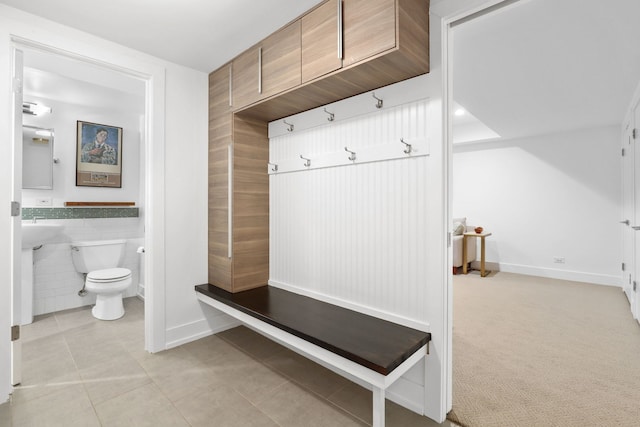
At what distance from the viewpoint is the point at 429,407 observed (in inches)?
64.2

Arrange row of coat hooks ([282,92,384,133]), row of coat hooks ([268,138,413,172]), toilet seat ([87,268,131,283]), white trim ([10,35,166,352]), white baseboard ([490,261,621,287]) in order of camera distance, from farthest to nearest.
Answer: white baseboard ([490,261,621,287]), toilet seat ([87,268,131,283]), white trim ([10,35,166,352]), row of coat hooks ([282,92,384,133]), row of coat hooks ([268,138,413,172])

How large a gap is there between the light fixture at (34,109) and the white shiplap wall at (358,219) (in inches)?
102

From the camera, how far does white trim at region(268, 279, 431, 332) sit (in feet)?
5.57

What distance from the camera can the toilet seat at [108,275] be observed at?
2.97m

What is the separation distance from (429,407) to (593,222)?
4.73 m

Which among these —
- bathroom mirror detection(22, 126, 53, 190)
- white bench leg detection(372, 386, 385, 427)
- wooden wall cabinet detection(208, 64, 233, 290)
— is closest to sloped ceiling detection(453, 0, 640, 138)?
wooden wall cabinet detection(208, 64, 233, 290)

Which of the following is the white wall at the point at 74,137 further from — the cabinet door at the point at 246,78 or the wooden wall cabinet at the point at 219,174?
the cabinet door at the point at 246,78

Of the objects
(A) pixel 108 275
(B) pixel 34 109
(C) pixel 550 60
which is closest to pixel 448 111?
(C) pixel 550 60

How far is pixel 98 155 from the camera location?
11.8 feet

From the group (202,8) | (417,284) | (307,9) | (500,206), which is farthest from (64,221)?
(500,206)

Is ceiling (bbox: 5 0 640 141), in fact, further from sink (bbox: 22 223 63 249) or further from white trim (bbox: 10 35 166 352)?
sink (bbox: 22 223 63 249)

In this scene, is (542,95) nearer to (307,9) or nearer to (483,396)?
(307,9)

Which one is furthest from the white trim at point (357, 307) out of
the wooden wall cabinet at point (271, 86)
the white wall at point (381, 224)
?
the wooden wall cabinet at point (271, 86)

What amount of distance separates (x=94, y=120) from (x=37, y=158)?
0.71 meters
